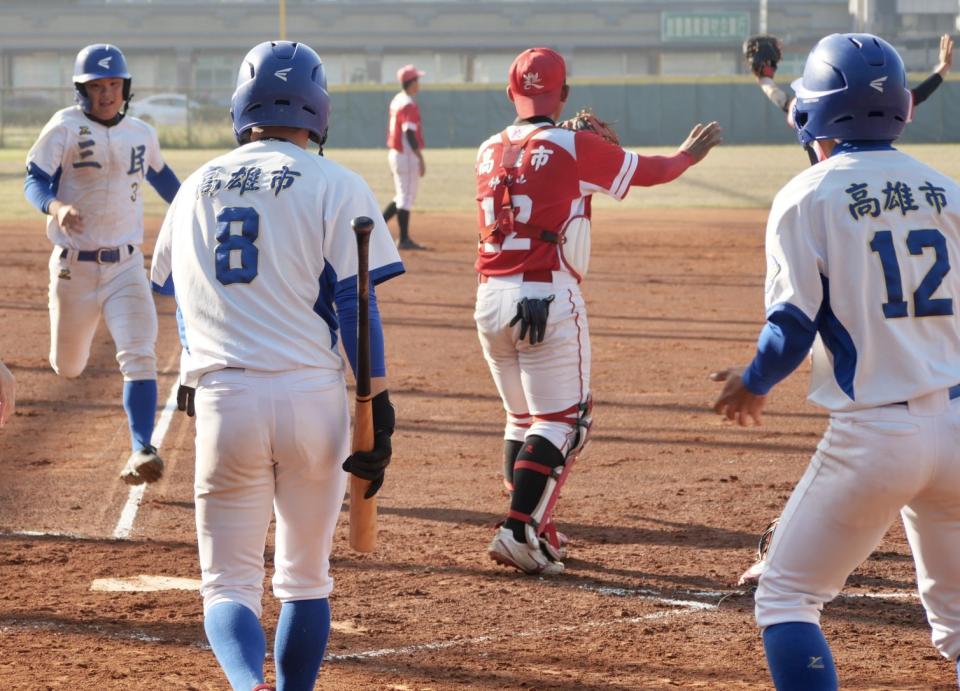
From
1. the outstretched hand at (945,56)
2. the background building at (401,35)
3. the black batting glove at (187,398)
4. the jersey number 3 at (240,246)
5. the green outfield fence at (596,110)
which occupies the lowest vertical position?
the black batting glove at (187,398)

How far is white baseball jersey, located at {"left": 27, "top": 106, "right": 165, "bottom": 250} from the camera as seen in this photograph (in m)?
6.95

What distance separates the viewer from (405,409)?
9109mm

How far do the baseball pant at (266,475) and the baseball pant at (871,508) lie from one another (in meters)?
1.23

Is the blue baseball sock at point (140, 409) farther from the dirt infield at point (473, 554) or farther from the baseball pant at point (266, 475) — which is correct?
the baseball pant at point (266, 475)

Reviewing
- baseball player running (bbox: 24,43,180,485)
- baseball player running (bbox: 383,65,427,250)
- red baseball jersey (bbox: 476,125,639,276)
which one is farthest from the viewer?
baseball player running (bbox: 383,65,427,250)

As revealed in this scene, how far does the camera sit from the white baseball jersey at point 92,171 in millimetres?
6945

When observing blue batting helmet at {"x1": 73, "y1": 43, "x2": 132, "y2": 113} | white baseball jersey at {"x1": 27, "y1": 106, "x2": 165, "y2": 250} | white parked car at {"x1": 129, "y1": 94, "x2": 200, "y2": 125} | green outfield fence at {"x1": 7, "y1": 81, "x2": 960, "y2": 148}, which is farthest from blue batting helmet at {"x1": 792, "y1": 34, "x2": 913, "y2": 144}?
white parked car at {"x1": 129, "y1": 94, "x2": 200, "y2": 125}

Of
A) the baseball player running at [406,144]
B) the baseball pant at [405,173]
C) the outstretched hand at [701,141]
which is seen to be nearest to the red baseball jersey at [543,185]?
the outstretched hand at [701,141]

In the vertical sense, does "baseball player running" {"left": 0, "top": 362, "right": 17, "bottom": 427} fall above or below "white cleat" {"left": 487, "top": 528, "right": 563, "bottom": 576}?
above

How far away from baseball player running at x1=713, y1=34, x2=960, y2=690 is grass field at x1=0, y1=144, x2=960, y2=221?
2101 centimetres

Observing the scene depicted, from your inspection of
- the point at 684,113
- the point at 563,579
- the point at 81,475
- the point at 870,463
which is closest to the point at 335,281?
the point at 870,463

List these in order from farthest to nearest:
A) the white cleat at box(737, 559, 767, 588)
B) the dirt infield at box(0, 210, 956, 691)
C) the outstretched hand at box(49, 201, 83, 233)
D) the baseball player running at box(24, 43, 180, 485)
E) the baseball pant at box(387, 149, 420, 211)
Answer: the baseball pant at box(387, 149, 420, 211) < the baseball player running at box(24, 43, 180, 485) < the outstretched hand at box(49, 201, 83, 233) < the white cleat at box(737, 559, 767, 588) < the dirt infield at box(0, 210, 956, 691)

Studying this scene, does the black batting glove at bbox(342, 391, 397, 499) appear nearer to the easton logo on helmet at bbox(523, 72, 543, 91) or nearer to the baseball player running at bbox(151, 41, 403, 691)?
the baseball player running at bbox(151, 41, 403, 691)

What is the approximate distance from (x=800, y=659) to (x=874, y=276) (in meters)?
0.99
